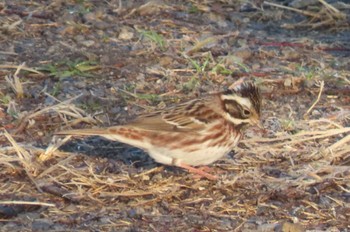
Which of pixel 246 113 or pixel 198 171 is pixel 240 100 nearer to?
pixel 246 113

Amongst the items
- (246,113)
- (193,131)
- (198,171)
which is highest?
(246,113)

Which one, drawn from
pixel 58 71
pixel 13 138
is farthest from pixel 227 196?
pixel 58 71

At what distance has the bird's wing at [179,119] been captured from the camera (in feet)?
23.0

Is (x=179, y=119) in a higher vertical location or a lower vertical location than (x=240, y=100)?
lower

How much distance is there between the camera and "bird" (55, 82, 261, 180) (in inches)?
273

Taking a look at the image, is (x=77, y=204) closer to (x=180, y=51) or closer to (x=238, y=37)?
(x=180, y=51)

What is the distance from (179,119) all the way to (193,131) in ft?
0.40

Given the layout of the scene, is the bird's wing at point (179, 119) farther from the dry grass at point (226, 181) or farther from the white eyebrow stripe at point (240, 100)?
A: the dry grass at point (226, 181)

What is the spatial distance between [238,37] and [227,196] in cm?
319

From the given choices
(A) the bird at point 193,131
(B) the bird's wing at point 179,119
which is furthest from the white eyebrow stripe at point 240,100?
(B) the bird's wing at point 179,119

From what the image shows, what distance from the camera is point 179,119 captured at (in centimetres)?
708

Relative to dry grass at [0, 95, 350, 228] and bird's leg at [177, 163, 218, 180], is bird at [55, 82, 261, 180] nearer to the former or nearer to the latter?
bird's leg at [177, 163, 218, 180]

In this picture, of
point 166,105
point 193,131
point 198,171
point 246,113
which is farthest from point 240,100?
point 166,105

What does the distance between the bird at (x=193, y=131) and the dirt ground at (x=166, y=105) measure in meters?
0.14
